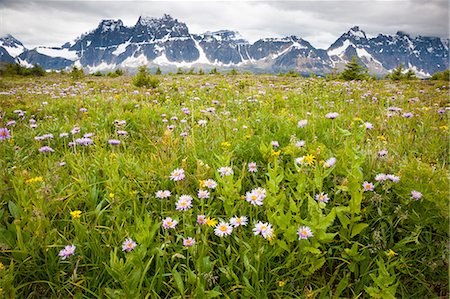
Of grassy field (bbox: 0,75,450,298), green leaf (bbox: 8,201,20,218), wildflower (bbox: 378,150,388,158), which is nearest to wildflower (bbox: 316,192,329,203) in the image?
grassy field (bbox: 0,75,450,298)

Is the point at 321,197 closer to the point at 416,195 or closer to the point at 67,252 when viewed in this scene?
the point at 416,195

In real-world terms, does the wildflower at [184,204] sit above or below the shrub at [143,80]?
below

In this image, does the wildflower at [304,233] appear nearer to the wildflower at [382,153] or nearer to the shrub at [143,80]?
the wildflower at [382,153]

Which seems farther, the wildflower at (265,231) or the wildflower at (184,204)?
the wildflower at (184,204)

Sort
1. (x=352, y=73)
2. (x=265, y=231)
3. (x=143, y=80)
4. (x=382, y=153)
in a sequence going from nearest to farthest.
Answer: (x=265, y=231) → (x=382, y=153) → (x=143, y=80) → (x=352, y=73)

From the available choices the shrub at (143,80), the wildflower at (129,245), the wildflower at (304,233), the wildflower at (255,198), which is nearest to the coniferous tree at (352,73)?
the shrub at (143,80)

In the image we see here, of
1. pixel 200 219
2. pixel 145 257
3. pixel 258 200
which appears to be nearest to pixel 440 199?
pixel 258 200

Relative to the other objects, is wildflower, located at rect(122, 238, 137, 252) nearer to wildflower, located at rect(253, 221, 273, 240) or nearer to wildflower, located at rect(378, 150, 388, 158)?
wildflower, located at rect(253, 221, 273, 240)

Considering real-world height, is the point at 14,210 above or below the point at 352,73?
below

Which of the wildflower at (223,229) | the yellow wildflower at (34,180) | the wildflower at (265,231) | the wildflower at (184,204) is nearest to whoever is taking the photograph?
the wildflower at (265,231)

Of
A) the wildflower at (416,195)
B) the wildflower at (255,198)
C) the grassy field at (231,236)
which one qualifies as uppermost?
the wildflower at (255,198)

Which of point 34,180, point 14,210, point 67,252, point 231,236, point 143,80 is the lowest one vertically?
point 231,236

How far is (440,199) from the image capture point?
6.79 feet

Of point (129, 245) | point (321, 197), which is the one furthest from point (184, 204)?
point (321, 197)
